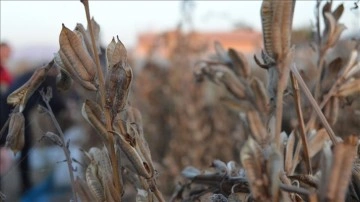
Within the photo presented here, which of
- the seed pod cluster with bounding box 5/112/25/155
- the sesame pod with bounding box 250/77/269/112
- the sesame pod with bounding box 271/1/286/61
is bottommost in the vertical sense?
the sesame pod with bounding box 250/77/269/112

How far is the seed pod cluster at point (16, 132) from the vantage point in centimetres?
82

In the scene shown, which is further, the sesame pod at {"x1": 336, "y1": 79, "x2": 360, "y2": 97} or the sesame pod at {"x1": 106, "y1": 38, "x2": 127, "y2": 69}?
the sesame pod at {"x1": 336, "y1": 79, "x2": 360, "y2": 97}

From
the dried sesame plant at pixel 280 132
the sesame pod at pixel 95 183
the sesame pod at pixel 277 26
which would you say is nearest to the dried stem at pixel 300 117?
the dried sesame plant at pixel 280 132

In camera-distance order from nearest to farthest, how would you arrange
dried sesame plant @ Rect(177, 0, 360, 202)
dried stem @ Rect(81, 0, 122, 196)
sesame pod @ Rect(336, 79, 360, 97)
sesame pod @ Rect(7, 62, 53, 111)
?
dried sesame plant @ Rect(177, 0, 360, 202)
dried stem @ Rect(81, 0, 122, 196)
sesame pod @ Rect(7, 62, 53, 111)
sesame pod @ Rect(336, 79, 360, 97)

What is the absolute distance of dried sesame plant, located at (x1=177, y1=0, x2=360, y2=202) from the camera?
54 cm

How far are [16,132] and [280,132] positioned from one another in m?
0.32

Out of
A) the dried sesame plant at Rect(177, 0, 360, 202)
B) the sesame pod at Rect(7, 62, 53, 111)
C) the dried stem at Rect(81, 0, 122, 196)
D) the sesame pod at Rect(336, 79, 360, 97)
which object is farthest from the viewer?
the sesame pod at Rect(336, 79, 360, 97)

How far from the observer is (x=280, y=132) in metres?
0.69

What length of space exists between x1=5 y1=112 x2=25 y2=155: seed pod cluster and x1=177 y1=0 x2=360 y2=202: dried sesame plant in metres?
0.24

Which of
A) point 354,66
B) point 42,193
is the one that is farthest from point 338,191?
point 42,193

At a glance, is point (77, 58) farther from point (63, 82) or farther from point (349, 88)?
point (349, 88)

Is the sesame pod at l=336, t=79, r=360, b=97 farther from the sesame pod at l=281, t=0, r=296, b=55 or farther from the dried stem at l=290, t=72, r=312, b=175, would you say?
the sesame pod at l=281, t=0, r=296, b=55

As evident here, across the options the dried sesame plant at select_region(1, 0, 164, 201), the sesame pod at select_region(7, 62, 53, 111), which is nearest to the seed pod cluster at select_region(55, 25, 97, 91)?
the dried sesame plant at select_region(1, 0, 164, 201)

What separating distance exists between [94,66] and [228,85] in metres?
0.46
